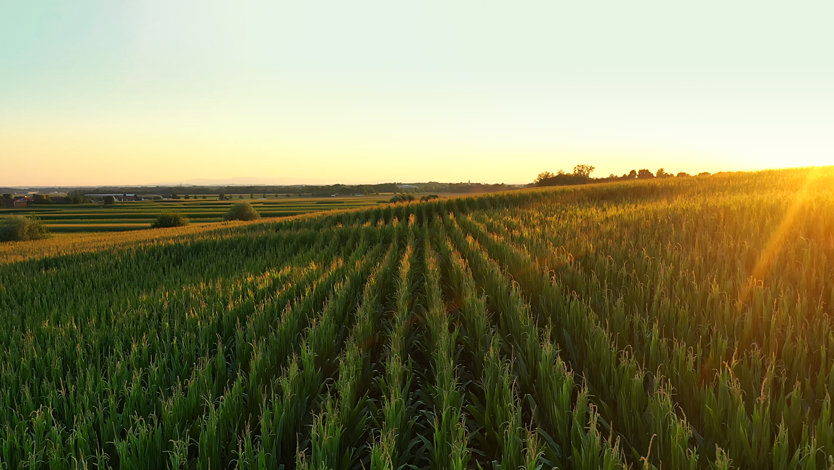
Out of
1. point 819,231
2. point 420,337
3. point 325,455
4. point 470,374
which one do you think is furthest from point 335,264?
point 819,231

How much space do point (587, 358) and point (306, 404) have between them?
2814 mm

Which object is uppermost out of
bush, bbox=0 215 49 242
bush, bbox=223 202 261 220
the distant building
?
the distant building

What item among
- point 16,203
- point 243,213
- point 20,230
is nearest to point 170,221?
point 243,213

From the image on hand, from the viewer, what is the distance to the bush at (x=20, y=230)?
46.4 m

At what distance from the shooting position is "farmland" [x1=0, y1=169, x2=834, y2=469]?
2.66 meters

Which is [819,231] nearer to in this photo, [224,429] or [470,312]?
[470,312]

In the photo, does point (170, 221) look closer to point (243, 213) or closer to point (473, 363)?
point (243, 213)

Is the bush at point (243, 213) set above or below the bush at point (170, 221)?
above

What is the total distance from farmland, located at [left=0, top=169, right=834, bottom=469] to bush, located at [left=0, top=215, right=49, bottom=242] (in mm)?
52385

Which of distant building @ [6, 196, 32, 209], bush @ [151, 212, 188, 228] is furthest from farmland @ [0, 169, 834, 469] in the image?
distant building @ [6, 196, 32, 209]

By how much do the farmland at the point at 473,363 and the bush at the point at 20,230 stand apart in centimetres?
5238

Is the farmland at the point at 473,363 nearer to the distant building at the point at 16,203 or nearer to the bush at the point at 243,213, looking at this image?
the bush at the point at 243,213

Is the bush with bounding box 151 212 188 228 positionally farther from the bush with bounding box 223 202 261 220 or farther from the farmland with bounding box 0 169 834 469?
the farmland with bounding box 0 169 834 469

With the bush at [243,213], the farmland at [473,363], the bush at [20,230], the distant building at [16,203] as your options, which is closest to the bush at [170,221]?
the bush at [243,213]
